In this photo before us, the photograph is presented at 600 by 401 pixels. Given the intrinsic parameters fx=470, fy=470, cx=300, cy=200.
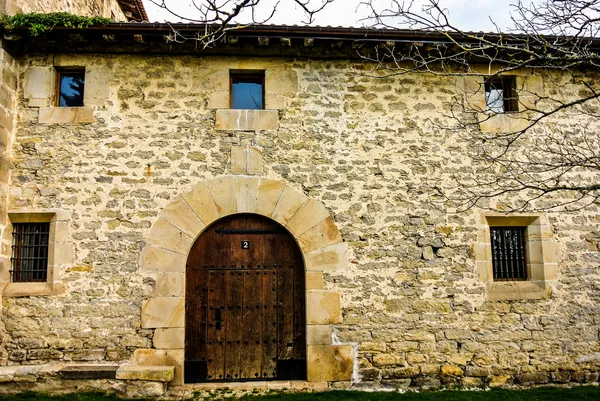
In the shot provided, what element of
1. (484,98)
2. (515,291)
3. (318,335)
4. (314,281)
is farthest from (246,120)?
(515,291)

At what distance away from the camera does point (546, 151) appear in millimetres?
6141

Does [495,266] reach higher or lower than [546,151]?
lower

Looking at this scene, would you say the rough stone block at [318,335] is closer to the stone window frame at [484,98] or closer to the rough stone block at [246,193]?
the rough stone block at [246,193]

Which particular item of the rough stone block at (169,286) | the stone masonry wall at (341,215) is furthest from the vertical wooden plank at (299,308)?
the rough stone block at (169,286)

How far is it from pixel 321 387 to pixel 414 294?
5.19 feet

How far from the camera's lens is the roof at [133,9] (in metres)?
10.5

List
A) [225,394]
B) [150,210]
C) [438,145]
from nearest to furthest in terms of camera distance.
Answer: [225,394], [150,210], [438,145]

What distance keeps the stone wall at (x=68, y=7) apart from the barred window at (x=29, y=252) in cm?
269

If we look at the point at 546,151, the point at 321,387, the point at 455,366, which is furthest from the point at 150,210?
the point at 546,151

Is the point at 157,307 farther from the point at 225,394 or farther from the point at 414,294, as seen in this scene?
the point at 414,294

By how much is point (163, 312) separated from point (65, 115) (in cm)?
271

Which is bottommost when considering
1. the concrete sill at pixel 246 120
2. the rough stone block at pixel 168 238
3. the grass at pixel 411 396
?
the grass at pixel 411 396

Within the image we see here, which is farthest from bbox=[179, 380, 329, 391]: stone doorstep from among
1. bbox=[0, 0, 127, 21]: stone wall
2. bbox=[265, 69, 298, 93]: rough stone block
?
bbox=[0, 0, 127, 21]: stone wall

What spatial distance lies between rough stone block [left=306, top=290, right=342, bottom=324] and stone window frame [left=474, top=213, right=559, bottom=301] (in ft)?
6.16
